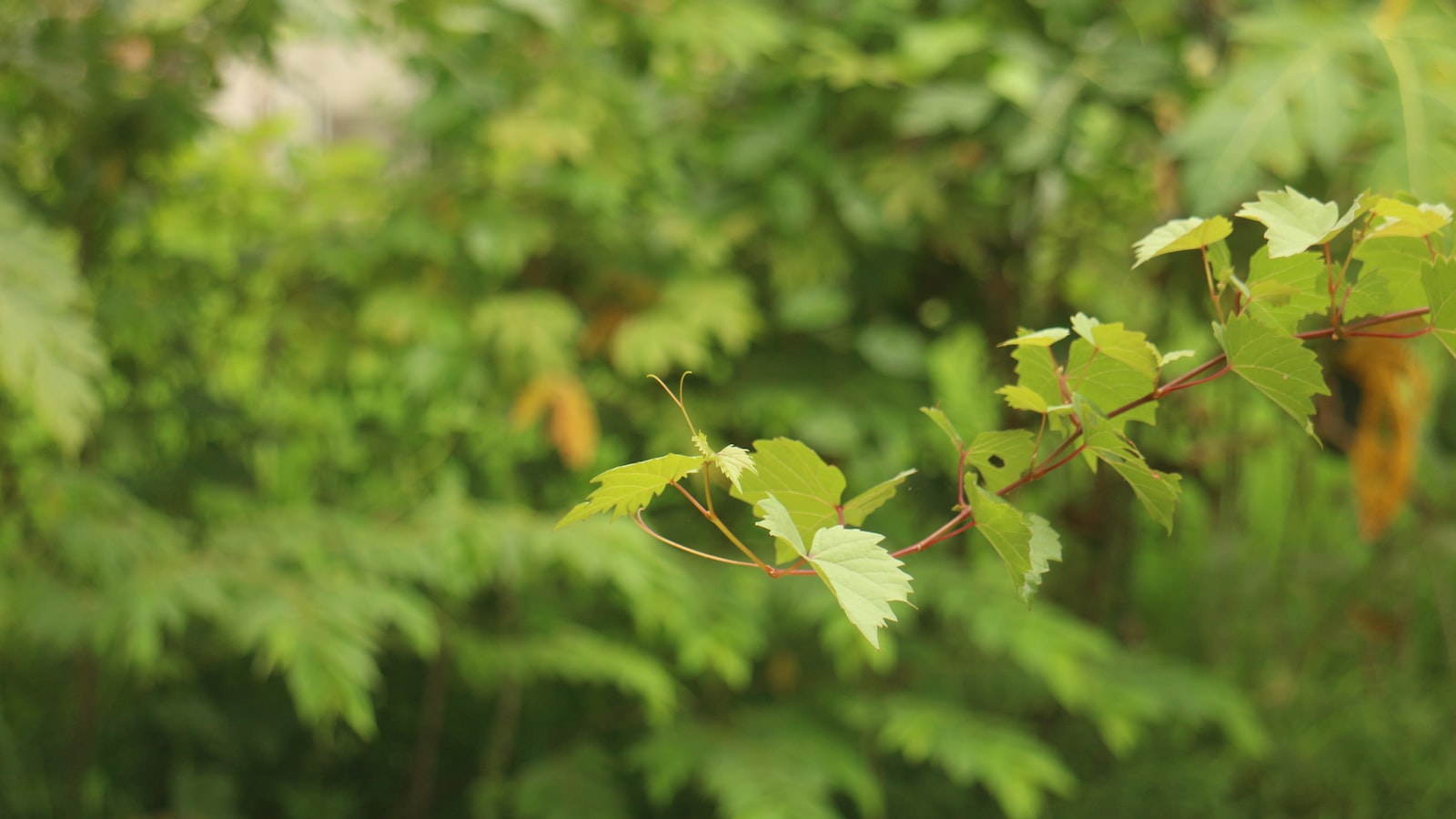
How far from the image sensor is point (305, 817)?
1533mm

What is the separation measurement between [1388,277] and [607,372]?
4.17ft

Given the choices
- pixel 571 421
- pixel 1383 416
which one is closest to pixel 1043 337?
pixel 571 421

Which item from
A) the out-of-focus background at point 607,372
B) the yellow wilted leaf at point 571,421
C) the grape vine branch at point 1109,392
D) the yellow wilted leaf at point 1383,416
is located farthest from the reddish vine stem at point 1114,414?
the yellow wilted leaf at point 1383,416

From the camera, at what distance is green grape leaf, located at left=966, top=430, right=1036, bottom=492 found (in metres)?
0.31

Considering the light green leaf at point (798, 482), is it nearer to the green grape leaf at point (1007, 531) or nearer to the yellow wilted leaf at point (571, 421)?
the green grape leaf at point (1007, 531)

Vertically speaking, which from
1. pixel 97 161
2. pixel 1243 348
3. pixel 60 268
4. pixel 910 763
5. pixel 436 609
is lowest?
pixel 910 763

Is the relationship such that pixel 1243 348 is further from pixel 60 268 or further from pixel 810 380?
pixel 810 380

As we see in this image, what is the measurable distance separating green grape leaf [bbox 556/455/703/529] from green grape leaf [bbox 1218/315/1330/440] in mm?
140

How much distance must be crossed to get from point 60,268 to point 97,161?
1.49 feet

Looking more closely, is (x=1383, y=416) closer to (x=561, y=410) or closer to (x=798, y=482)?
(x=561, y=410)

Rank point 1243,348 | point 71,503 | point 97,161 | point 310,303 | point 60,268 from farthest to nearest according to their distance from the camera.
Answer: point 310,303 → point 97,161 → point 71,503 → point 60,268 → point 1243,348

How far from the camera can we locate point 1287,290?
0.31m

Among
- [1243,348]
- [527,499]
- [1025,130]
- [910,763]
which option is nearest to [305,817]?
[527,499]

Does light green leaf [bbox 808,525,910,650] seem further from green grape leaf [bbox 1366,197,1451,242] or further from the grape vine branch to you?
green grape leaf [bbox 1366,197,1451,242]
